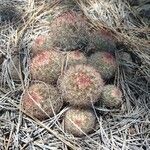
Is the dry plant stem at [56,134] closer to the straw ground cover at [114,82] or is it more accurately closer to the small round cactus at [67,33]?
the straw ground cover at [114,82]

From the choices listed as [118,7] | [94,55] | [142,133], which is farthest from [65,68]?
[118,7]

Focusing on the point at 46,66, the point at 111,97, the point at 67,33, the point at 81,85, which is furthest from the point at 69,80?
the point at 67,33

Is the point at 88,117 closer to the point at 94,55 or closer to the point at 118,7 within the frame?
the point at 94,55

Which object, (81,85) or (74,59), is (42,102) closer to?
(81,85)

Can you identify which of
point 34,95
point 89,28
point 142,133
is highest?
point 89,28

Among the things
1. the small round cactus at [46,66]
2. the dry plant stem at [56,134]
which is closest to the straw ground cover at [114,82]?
the dry plant stem at [56,134]
